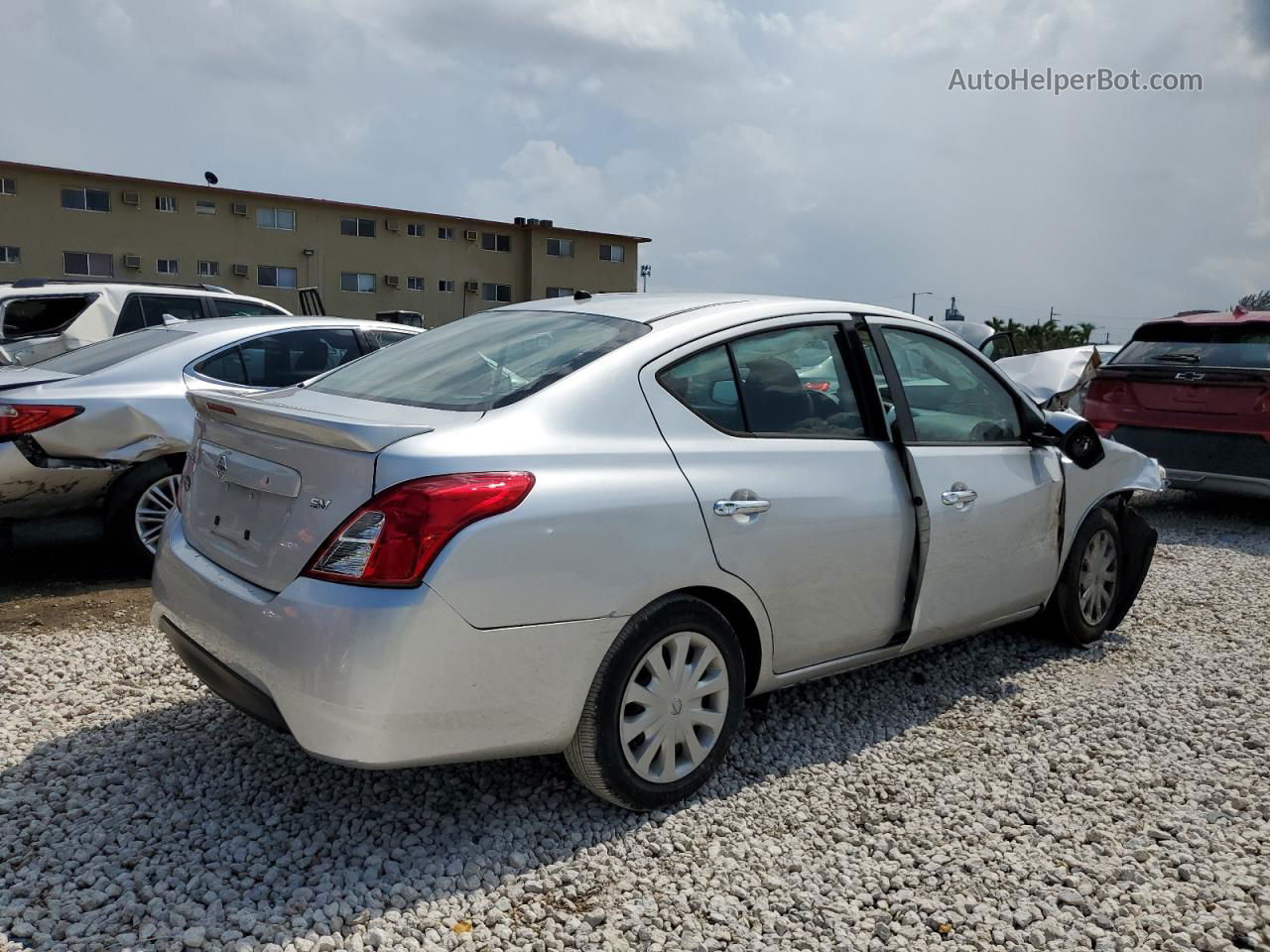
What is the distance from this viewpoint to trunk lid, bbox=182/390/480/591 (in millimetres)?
2676

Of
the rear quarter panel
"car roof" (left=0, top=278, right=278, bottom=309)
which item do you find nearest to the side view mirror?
the rear quarter panel

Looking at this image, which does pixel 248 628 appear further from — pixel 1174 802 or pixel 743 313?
pixel 1174 802

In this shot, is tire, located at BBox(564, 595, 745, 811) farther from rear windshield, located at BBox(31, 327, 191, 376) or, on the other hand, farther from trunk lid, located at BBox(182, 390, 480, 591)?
rear windshield, located at BBox(31, 327, 191, 376)

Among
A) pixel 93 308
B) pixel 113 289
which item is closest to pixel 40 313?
pixel 93 308

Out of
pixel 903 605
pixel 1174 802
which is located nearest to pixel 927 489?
pixel 903 605

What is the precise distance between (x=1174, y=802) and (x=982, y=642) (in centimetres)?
168

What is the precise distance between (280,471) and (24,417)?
299 centimetres

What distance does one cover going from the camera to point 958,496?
12.7ft

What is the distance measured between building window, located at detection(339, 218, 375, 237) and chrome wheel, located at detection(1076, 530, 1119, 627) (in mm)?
37718

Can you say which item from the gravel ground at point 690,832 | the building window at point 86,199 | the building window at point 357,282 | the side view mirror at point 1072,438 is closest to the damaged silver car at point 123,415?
the gravel ground at point 690,832

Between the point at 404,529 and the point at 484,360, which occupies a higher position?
the point at 484,360

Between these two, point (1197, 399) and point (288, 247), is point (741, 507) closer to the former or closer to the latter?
point (1197, 399)

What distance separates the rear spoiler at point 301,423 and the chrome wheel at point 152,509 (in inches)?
93.0

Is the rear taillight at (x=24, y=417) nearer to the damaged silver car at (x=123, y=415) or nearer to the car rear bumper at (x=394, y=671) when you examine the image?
the damaged silver car at (x=123, y=415)
